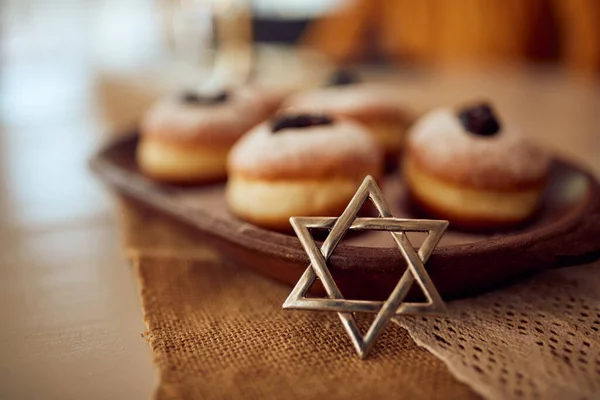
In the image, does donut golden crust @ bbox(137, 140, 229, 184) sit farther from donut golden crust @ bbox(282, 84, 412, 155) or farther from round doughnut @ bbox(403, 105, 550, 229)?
round doughnut @ bbox(403, 105, 550, 229)

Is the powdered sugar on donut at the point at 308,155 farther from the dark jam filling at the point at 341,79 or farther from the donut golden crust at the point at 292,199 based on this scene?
the dark jam filling at the point at 341,79

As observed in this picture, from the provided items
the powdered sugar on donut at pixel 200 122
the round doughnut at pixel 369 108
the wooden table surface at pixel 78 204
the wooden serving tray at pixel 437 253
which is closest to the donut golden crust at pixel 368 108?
the round doughnut at pixel 369 108

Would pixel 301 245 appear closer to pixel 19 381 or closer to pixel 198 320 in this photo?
pixel 198 320

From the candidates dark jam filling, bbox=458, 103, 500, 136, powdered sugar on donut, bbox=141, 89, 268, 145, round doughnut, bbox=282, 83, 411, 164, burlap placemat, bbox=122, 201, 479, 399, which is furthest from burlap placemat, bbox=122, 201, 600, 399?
round doughnut, bbox=282, 83, 411, 164

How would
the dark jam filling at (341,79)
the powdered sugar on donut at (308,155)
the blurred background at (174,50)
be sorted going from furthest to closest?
the blurred background at (174,50) → the dark jam filling at (341,79) → the powdered sugar on donut at (308,155)

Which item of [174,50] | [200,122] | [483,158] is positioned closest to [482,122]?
[483,158]

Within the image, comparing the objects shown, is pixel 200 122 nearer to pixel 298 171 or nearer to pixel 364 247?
pixel 298 171

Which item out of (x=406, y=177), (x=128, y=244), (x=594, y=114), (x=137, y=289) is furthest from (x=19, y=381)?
(x=594, y=114)
